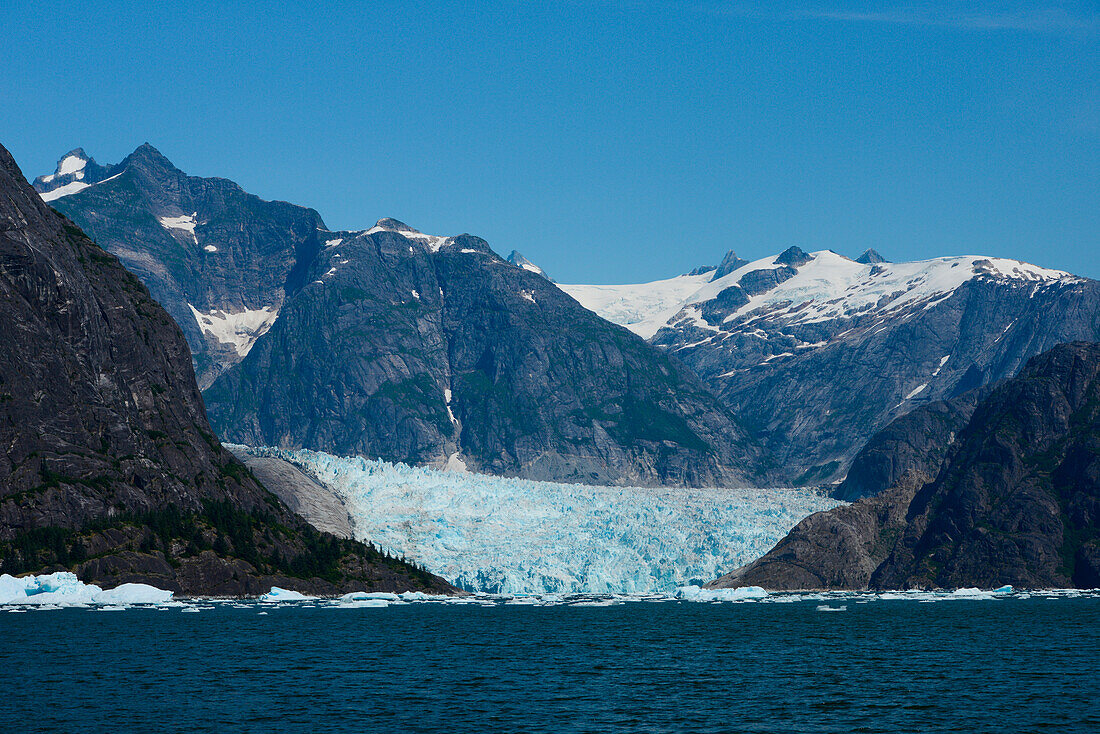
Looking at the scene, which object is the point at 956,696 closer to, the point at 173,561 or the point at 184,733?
the point at 184,733

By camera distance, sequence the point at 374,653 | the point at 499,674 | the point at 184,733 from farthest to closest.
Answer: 1. the point at 374,653
2. the point at 499,674
3. the point at 184,733

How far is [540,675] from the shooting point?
114 m

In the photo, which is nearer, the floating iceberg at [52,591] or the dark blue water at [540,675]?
the dark blue water at [540,675]

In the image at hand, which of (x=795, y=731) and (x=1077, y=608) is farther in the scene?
(x=1077, y=608)

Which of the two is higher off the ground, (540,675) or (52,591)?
(52,591)

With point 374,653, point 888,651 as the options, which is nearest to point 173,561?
point 374,653

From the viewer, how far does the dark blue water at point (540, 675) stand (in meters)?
85.9

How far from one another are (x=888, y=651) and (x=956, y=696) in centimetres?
3568

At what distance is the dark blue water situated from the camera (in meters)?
85.9

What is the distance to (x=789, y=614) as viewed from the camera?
199375mm

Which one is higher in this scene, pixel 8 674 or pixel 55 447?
pixel 55 447

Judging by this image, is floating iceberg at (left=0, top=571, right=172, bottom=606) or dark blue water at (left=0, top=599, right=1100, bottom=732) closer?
dark blue water at (left=0, top=599, right=1100, bottom=732)

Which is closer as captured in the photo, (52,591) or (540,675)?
(540,675)

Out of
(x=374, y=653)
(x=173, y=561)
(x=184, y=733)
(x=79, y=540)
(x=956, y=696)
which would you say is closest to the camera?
(x=184, y=733)
